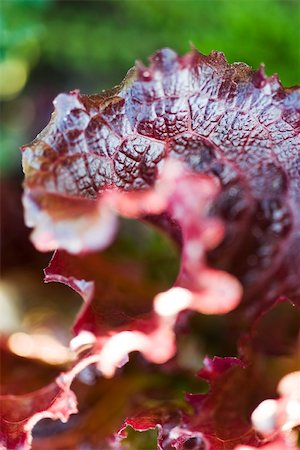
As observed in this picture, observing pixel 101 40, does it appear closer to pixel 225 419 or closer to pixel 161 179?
pixel 161 179

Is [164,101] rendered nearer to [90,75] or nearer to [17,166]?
[17,166]

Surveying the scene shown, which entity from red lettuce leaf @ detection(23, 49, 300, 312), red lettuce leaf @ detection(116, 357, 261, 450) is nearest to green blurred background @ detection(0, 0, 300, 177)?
red lettuce leaf @ detection(23, 49, 300, 312)

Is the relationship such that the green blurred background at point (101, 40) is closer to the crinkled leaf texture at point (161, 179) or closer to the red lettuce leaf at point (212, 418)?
the crinkled leaf texture at point (161, 179)

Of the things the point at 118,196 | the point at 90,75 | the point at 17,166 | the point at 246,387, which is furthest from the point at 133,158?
the point at 90,75

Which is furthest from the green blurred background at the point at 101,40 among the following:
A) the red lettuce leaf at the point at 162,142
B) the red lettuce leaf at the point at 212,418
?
the red lettuce leaf at the point at 212,418

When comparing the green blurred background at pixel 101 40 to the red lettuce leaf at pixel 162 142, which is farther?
the green blurred background at pixel 101 40

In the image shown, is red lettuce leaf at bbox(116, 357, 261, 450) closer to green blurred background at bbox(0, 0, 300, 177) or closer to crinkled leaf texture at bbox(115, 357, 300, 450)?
crinkled leaf texture at bbox(115, 357, 300, 450)
